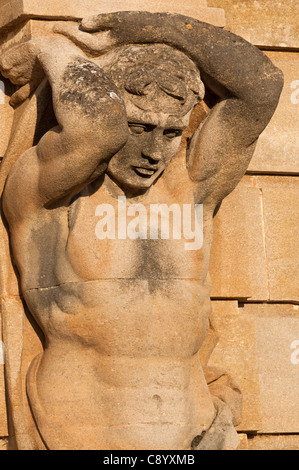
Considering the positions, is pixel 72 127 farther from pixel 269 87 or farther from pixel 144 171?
pixel 269 87

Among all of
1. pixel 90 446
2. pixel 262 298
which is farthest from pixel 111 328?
pixel 262 298

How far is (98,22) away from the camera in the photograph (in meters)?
5.16

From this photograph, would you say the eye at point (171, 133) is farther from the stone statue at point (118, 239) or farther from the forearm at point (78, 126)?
the forearm at point (78, 126)

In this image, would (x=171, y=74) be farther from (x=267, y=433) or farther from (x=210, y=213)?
(x=267, y=433)

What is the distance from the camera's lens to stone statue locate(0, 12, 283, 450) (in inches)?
200

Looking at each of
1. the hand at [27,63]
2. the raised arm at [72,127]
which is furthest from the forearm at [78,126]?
the hand at [27,63]

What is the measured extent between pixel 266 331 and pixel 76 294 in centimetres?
139

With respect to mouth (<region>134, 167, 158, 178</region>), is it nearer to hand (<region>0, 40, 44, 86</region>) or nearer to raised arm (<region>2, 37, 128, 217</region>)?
raised arm (<region>2, 37, 128, 217</region>)

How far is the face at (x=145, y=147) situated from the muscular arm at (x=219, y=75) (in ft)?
0.66

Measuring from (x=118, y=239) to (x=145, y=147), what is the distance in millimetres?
450

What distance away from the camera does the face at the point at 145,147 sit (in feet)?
16.6

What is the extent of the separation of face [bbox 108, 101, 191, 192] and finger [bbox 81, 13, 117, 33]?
1.32 feet

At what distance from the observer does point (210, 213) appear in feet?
18.4

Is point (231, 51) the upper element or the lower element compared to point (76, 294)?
upper
